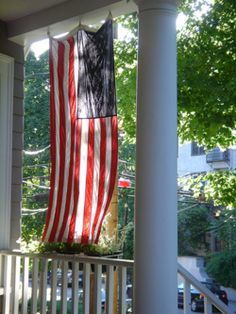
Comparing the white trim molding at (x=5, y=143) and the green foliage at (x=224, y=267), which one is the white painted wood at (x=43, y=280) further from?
the green foliage at (x=224, y=267)

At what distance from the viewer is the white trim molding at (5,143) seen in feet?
11.9

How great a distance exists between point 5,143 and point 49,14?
1.17 metres

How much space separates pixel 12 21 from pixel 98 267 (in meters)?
2.27

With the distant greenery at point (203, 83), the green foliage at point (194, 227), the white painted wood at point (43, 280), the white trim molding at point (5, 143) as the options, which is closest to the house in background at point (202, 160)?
the green foliage at point (194, 227)

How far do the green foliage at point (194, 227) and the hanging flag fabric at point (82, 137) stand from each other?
1037 centimetres

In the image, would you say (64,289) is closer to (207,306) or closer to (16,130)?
(207,306)

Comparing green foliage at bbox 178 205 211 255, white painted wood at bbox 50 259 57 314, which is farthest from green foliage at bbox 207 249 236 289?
white painted wood at bbox 50 259 57 314

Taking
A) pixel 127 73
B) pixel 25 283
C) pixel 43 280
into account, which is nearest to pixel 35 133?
pixel 127 73

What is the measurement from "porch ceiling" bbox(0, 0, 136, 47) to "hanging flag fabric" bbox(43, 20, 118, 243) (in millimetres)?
126

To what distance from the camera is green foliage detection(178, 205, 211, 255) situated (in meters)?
13.4

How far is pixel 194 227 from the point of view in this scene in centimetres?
1393

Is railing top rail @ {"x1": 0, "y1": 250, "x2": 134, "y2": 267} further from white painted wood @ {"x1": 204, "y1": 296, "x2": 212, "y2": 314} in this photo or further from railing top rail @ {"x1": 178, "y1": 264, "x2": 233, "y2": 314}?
white painted wood @ {"x1": 204, "y1": 296, "x2": 212, "y2": 314}

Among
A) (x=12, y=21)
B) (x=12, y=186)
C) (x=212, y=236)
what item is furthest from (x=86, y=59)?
(x=212, y=236)

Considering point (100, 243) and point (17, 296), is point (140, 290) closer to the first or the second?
point (100, 243)
